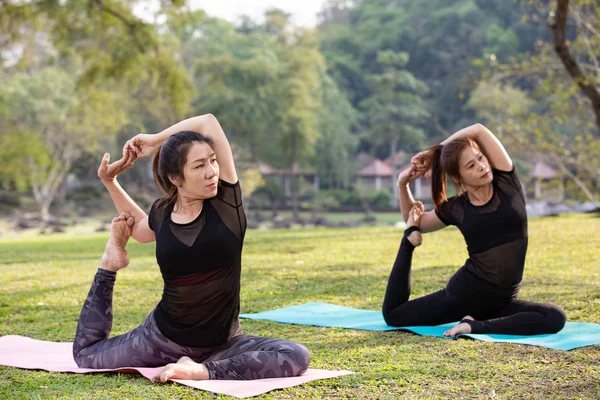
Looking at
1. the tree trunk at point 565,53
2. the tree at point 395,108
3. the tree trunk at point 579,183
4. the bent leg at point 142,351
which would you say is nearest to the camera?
the bent leg at point 142,351

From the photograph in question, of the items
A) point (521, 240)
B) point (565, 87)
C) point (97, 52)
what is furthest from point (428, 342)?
point (97, 52)

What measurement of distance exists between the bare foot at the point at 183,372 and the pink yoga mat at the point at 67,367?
0.11 ft

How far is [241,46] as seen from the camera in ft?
130

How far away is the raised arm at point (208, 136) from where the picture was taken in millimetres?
3869

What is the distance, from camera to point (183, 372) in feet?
11.7

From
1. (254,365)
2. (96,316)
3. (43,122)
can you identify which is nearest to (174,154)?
(96,316)

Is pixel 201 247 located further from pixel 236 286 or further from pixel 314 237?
pixel 314 237

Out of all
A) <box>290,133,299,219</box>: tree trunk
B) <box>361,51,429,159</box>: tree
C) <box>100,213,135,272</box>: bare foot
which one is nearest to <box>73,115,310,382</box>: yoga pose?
<box>100,213,135,272</box>: bare foot

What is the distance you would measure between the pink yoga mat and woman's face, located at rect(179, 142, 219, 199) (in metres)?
0.87

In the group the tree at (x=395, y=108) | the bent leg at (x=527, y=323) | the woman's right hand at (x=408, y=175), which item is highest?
the tree at (x=395, y=108)

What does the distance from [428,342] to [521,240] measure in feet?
2.87

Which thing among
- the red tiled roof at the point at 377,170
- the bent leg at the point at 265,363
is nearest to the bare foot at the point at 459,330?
the bent leg at the point at 265,363

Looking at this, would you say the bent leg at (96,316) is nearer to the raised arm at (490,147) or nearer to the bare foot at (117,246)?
the bare foot at (117,246)

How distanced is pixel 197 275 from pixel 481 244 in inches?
75.8
